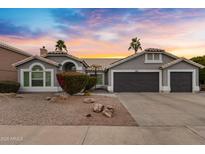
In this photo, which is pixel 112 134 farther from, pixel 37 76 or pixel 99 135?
pixel 37 76

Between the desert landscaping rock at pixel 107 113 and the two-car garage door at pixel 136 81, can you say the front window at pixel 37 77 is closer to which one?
the two-car garage door at pixel 136 81

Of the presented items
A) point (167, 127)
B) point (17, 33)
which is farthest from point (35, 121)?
point (17, 33)

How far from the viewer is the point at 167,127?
6.31 metres

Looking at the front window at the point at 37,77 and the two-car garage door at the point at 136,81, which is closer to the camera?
the front window at the point at 37,77

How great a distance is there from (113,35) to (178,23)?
18.8ft

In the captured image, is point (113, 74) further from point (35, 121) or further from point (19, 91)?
point (35, 121)

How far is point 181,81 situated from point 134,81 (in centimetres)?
487

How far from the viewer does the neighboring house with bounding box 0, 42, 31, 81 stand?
19000 mm

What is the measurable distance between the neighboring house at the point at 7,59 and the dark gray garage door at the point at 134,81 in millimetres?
11467

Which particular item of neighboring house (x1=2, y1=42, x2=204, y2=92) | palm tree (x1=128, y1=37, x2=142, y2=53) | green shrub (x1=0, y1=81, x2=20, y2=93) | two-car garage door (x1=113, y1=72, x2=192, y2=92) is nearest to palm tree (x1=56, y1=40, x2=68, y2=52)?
palm tree (x1=128, y1=37, x2=142, y2=53)

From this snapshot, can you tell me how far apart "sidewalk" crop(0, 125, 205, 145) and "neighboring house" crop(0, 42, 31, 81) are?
1492 centimetres

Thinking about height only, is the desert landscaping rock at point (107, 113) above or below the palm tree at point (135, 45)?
below

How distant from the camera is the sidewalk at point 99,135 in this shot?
4.95 meters

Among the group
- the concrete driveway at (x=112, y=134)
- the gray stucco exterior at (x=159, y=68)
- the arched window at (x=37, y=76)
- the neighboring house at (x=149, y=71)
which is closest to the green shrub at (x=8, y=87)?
the arched window at (x=37, y=76)
